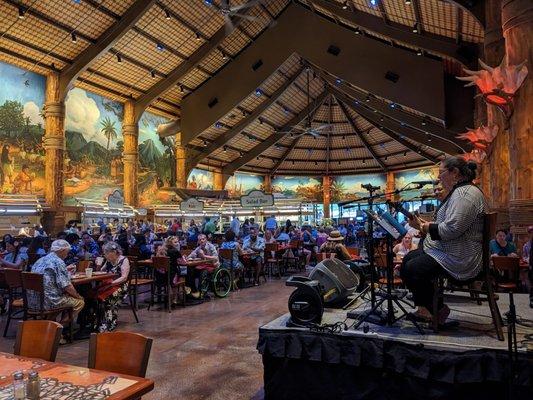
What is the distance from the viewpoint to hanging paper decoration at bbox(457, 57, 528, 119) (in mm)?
4429

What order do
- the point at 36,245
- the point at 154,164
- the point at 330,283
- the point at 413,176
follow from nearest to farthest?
the point at 330,283 → the point at 36,245 → the point at 154,164 → the point at 413,176

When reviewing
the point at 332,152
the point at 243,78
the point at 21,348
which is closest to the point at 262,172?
the point at 332,152

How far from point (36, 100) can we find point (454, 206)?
13.7m

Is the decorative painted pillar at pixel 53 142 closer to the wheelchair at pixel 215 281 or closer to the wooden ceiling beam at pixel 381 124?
the wheelchair at pixel 215 281

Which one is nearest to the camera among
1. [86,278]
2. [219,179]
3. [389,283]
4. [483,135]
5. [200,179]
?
[389,283]

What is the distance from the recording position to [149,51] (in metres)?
14.9

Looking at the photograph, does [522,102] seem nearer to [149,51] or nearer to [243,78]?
[149,51]

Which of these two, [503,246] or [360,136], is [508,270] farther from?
[360,136]

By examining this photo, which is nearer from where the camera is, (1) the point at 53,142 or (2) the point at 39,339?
(2) the point at 39,339

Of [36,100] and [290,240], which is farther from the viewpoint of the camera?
[36,100]

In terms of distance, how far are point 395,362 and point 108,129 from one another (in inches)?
617

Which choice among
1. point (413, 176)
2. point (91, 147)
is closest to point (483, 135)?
point (91, 147)

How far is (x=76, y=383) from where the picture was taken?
176 centimetres

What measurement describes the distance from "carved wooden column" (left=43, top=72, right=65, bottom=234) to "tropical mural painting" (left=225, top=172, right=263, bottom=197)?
1206cm
